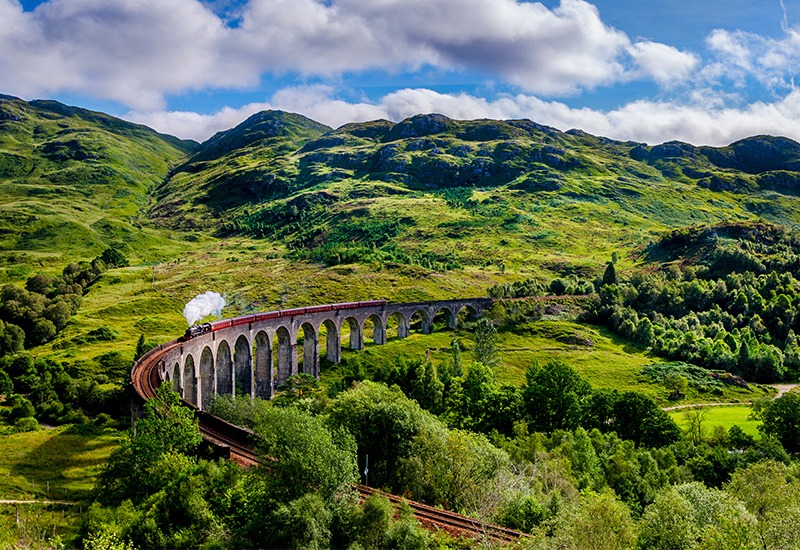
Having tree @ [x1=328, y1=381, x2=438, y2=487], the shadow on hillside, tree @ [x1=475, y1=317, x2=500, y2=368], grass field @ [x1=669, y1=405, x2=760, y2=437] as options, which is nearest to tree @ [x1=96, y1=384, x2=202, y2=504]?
tree @ [x1=328, y1=381, x2=438, y2=487]

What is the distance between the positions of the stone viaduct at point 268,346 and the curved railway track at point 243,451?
2.19 meters

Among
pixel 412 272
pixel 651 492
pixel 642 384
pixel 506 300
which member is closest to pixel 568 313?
pixel 506 300

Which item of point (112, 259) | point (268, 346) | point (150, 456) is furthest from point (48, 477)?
point (112, 259)

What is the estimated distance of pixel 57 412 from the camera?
71.2 m

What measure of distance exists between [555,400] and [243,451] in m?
40.4

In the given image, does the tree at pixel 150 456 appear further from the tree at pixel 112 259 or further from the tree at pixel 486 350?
the tree at pixel 112 259

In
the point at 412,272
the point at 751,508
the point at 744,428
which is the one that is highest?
the point at 412,272

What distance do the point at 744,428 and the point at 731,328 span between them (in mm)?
55529

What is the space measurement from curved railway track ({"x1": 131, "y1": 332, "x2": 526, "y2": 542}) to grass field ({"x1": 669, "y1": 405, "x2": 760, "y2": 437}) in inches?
2053

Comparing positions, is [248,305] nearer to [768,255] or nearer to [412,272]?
[412,272]

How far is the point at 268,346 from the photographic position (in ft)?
277

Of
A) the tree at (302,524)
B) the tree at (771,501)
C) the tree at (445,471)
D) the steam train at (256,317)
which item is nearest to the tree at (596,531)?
the tree at (771,501)

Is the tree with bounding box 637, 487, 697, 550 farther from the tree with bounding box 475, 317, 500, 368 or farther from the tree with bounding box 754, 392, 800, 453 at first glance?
the tree with bounding box 475, 317, 500, 368

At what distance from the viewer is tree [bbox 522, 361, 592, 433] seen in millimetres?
68000
